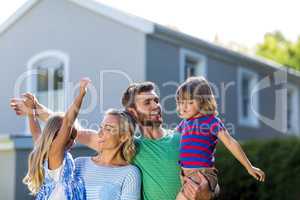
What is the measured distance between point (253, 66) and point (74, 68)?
21.0 feet

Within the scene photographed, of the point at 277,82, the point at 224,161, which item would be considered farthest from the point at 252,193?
the point at 277,82

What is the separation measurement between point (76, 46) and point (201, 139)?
377 inches

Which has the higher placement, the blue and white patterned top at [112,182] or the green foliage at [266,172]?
the blue and white patterned top at [112,182]

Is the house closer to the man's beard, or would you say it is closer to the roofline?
the roofline

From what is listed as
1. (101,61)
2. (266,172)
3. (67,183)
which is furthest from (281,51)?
(67,183)

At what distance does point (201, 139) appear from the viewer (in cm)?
400

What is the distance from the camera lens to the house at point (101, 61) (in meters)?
12.1

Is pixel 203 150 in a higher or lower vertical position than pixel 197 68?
lower

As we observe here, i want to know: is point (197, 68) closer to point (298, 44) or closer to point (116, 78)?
point (116, 78)

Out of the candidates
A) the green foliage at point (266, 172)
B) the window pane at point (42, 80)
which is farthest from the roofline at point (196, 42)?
the window pane at point (42, 80)

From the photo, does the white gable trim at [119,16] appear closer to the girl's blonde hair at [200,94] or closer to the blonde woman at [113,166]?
the girl's blonde hair at [200,94]

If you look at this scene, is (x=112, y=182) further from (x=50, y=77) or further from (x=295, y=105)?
(x=295, y=105)

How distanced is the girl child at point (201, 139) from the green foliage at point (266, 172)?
223 inches

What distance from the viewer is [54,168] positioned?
366cm
